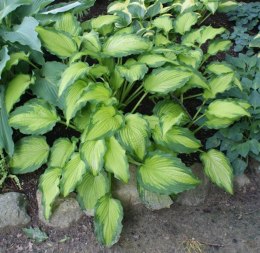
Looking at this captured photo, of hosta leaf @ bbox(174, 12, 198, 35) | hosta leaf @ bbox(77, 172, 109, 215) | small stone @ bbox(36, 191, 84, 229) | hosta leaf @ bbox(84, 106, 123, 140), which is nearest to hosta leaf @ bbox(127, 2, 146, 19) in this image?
hosta leaf @ bbox(174, 12, 198, 35)

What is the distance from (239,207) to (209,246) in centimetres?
36

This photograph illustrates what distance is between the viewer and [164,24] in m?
2.89

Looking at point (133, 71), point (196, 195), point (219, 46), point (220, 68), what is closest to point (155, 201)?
point (196, 195)

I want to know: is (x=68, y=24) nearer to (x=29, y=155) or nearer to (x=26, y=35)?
(x=26, y=35)

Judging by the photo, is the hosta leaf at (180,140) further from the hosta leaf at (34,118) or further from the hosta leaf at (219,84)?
the hosta leaf at (34,118)

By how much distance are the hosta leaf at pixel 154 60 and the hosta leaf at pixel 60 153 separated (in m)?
0.64

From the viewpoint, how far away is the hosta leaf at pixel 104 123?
202 centimetres

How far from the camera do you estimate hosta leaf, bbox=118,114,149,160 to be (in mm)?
2064

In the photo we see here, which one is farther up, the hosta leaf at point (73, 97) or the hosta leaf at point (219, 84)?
the hosta leaf at point (73, 97)

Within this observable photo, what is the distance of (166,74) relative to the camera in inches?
88.7

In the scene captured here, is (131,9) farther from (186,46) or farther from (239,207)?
(239,207)

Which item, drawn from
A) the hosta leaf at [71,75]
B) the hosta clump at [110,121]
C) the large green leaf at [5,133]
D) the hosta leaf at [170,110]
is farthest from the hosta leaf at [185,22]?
the large green leaf at [5,133]

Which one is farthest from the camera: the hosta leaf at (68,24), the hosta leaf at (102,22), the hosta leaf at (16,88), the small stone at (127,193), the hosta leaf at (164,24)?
the hosta leaf at (164,24)

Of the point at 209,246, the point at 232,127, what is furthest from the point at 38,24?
the point at 209,246
